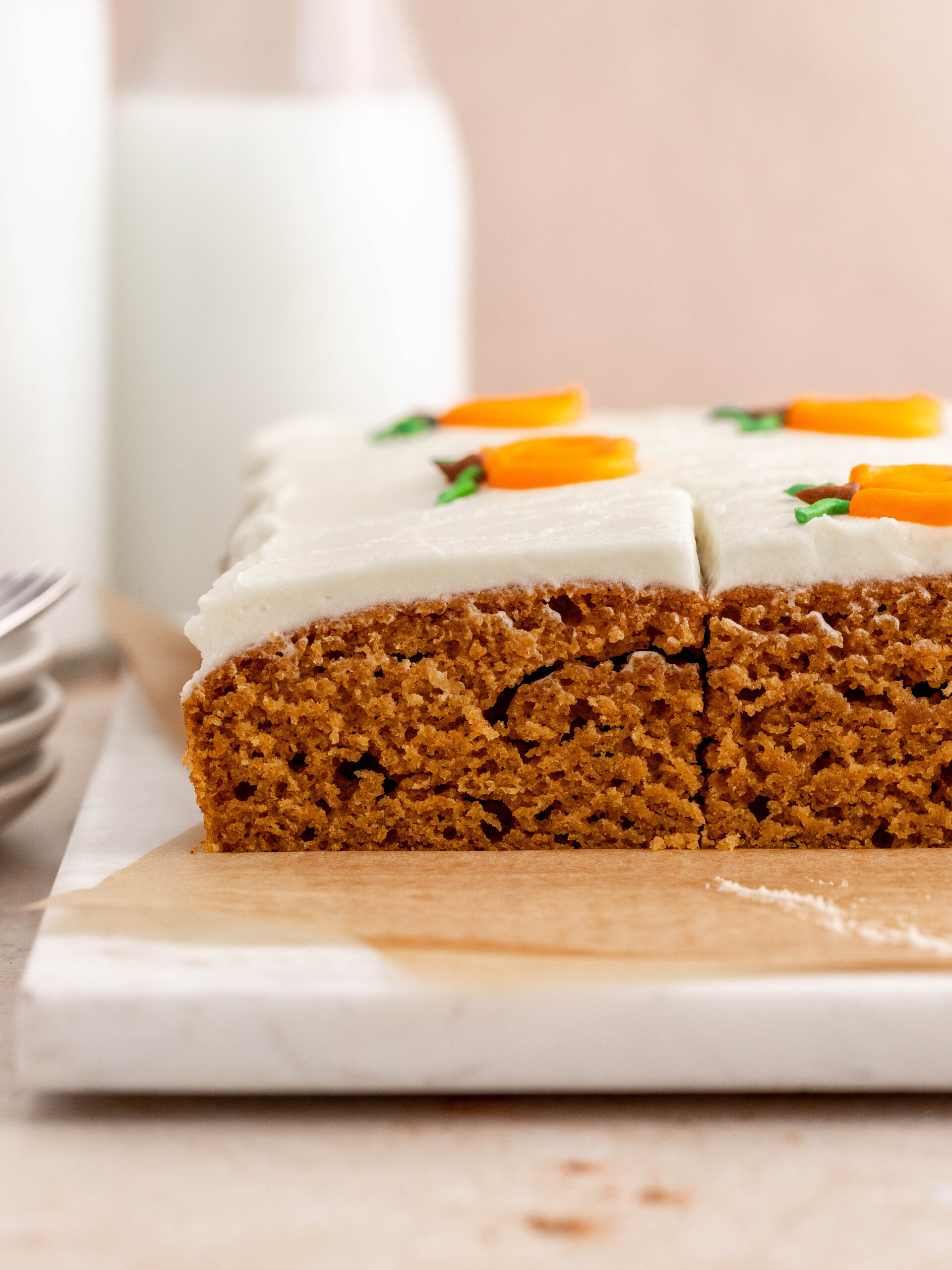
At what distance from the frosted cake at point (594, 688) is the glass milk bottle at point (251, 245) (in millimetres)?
1103

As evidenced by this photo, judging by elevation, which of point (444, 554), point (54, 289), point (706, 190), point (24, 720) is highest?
point (706, 190)

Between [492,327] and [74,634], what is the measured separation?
130 cm

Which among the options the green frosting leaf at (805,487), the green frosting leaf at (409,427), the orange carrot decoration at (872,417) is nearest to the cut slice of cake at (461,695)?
the green frosting leaf at (805,487)

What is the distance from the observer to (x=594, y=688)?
3.65 ft

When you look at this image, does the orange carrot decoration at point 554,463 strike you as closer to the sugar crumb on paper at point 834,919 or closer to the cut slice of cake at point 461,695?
the cut slice of cake at point 461,695

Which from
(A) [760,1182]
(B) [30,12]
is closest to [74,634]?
(B) [30,12]

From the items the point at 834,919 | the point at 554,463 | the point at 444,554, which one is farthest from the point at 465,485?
the point at 834,919

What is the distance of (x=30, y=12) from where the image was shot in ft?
5.97

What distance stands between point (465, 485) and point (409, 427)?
425mm

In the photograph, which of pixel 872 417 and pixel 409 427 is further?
pixel 409 427

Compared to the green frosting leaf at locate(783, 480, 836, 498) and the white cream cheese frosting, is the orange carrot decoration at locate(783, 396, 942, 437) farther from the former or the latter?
the green frosting leaf at locate(783, 480, 836, 498)

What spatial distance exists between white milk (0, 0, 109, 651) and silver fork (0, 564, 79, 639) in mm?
607

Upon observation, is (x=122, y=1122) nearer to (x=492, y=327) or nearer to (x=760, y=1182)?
(x=760, y=1182)

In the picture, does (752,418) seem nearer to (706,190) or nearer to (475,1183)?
(475,1183)
